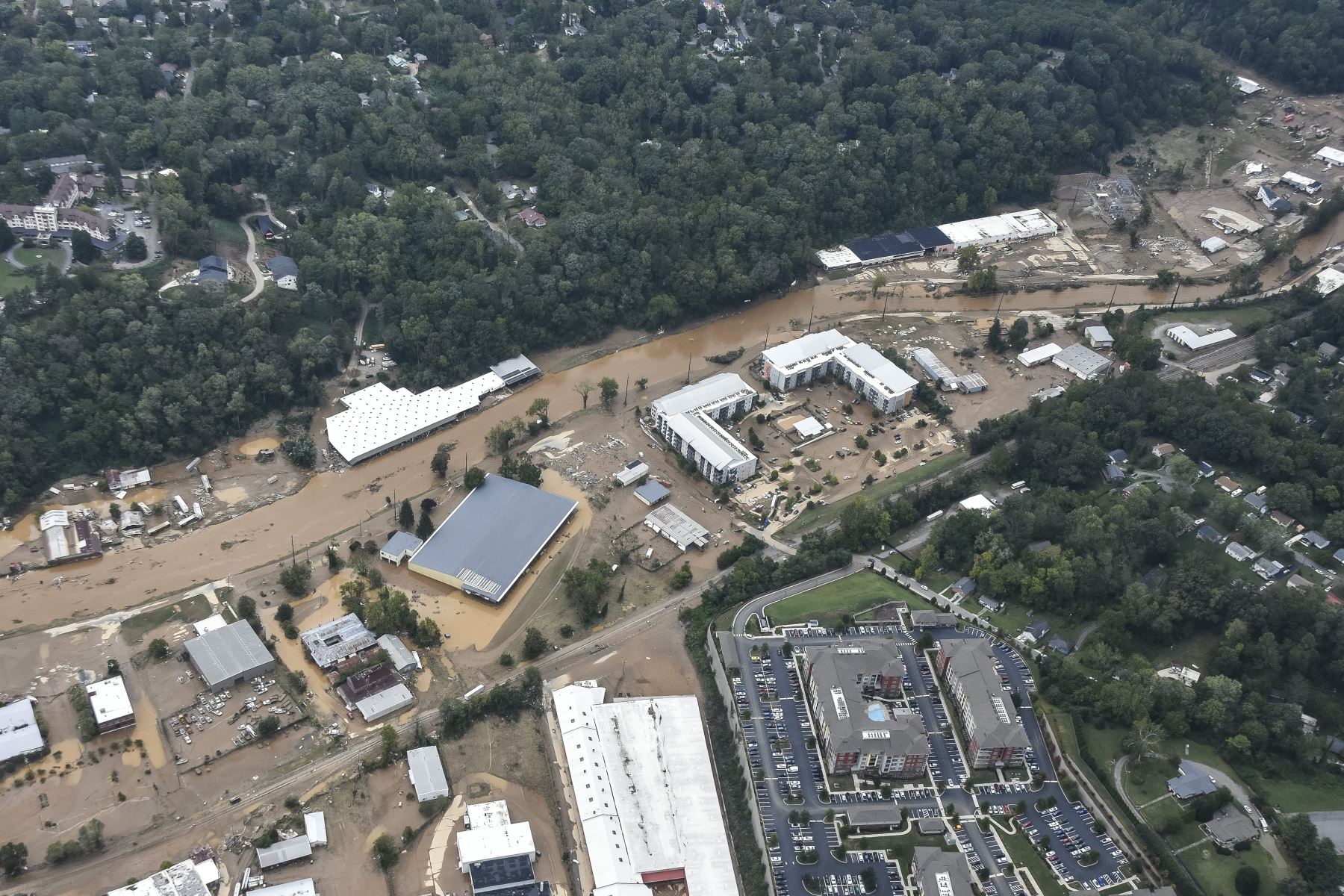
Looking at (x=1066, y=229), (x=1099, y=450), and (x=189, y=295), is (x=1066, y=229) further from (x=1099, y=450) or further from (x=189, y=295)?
(x=189, y=295)

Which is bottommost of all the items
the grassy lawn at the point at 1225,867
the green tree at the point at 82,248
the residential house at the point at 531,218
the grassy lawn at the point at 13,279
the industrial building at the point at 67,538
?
the industrial building at the point at 67,538

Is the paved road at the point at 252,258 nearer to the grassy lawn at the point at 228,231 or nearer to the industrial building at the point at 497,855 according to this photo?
the grassy lawn at the point at 228,231

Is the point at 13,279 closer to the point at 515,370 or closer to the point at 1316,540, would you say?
the point at 515,370

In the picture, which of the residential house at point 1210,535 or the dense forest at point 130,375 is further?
the dense forest at point 130,375

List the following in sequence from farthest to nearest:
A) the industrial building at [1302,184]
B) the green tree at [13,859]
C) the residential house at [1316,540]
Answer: the industrial building at [1302,184], the residential house at [1316,540], the green tree at [13,859]

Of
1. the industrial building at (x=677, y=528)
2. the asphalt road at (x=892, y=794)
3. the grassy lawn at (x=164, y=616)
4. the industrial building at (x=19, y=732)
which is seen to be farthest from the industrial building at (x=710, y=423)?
the industrial building at (x=19, y=732)

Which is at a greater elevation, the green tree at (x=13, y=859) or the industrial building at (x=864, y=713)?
the industrial building at (x=864, y=713)

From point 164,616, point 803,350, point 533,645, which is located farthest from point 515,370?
point 164,616

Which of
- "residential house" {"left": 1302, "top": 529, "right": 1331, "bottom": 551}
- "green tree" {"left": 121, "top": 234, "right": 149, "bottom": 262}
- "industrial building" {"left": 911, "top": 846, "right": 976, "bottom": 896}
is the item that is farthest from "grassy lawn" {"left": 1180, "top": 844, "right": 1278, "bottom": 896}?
"green tree" {"left": 121, "top": 234, "right": 149, "bottom": 262}

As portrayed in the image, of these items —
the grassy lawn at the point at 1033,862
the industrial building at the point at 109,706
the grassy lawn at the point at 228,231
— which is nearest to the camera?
the grassy lawn at the point at 1033,862
